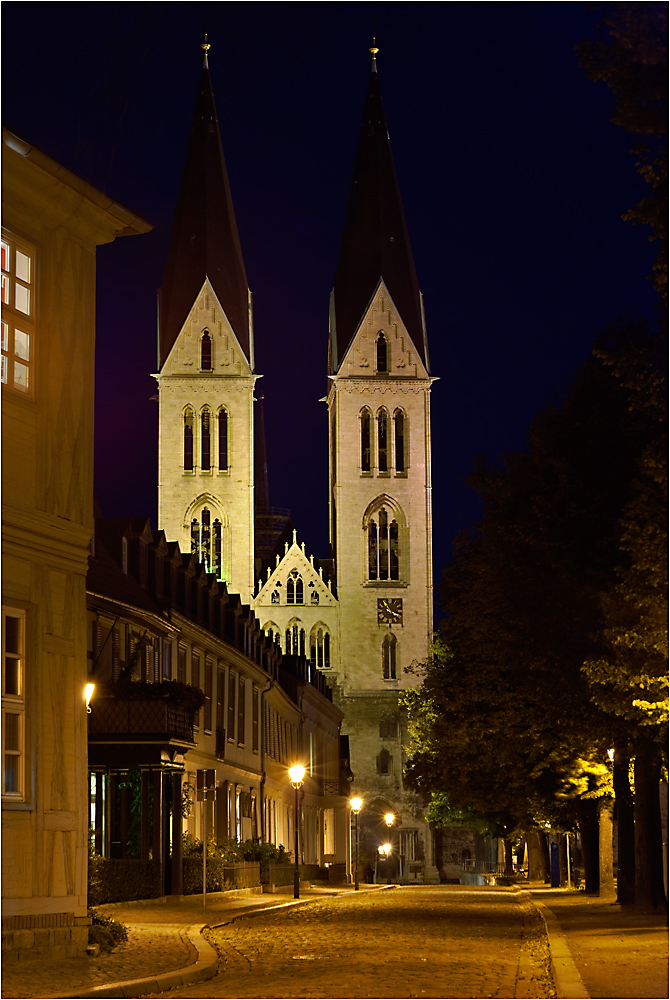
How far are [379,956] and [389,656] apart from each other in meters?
88.7

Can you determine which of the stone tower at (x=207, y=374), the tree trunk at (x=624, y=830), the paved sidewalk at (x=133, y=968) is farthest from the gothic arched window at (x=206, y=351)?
the paved sidewalk at (x=133, y=968)

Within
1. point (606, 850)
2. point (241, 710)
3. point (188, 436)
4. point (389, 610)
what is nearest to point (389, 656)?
point (389, 610)

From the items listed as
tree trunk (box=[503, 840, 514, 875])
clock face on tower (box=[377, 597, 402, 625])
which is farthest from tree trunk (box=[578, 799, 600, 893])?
clock face on tower (box=[377, 597, 402, 625])

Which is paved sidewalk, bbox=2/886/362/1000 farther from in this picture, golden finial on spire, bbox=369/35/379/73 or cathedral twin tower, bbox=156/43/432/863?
golden finial on spire, bbox=369/35/379/73

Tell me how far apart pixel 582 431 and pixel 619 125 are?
9.52 metres

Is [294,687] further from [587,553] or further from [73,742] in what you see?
[73,742]

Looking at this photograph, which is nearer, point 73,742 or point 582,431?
point 73,742

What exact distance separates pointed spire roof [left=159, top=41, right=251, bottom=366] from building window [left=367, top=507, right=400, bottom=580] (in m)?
14.9

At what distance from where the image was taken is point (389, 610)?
106 metres

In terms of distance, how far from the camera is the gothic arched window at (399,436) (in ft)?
353

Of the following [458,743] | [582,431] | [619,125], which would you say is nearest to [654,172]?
[619,125]

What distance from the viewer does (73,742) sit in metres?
15.2

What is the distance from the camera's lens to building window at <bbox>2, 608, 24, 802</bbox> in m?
14.3

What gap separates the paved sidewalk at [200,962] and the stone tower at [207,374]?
77846mm
